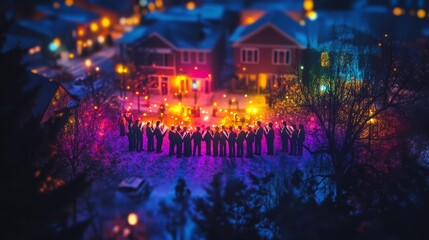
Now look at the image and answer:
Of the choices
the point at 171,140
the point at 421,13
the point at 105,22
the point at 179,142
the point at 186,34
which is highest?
the point at 421,13

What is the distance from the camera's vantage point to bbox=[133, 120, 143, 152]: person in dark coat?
98.6 feet

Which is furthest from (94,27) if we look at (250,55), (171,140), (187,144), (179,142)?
(187,144)

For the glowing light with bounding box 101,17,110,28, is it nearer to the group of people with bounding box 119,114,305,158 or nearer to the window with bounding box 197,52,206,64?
the window with bounding box 197,52,206,64

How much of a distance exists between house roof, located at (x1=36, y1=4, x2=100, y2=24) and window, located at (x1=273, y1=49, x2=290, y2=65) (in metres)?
25.2

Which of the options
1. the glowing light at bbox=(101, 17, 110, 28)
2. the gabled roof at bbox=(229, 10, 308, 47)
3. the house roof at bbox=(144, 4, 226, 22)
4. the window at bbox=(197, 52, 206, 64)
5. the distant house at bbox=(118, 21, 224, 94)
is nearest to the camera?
the gabled roof at bbox=(229, 10, 308, 47)

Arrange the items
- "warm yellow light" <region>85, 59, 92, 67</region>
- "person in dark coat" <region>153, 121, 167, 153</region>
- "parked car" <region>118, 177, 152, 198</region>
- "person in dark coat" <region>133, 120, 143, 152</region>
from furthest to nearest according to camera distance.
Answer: "warm yellow light" <region>85, 59, 92, 67</region>, "person in dark coat" <region>133, 120, 143, 152</region>, "person in dark coat" <region>153, 121, 167, 153</region>, "parked car" <region>118, 177, 152, 198</region>

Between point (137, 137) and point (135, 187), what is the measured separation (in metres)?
6.34

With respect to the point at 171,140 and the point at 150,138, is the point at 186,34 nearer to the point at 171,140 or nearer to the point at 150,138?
the point at 150,138

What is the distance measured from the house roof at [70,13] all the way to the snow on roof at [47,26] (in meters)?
1.74

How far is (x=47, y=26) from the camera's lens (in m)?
53.7

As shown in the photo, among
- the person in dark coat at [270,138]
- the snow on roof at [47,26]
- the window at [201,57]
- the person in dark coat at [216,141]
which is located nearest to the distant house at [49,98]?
the person in dark coat at [216,141]

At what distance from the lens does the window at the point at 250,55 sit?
4326 cm

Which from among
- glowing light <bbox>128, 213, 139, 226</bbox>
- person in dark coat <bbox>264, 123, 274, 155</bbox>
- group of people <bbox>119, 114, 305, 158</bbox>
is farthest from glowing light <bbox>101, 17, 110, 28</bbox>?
glowing light <bbox>128, 213, 139, 226</bbox>

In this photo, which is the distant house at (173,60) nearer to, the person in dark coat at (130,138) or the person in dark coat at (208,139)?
the person in dark coat at (130,138)
